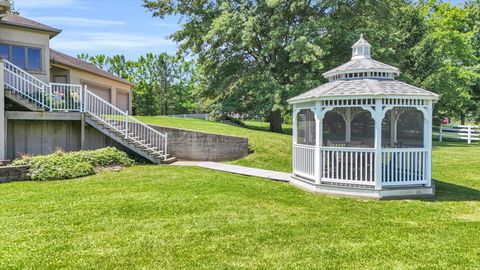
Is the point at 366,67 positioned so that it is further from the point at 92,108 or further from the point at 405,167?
the point at 92,108

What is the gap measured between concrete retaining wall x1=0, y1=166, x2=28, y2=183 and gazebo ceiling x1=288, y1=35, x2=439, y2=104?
7.88 metres

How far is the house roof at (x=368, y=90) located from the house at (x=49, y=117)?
6834mm

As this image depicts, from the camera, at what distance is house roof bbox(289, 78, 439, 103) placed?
832cm

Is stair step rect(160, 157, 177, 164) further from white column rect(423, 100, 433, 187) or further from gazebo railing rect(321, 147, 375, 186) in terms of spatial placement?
white column rect(423, 100, 433, 187)

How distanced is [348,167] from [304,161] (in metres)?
1.20

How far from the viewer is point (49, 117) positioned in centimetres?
1250

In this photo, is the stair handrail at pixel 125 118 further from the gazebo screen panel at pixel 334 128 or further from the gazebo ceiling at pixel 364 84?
the gazebo screen panel at pixel 334 128

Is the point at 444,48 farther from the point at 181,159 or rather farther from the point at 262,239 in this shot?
the point at 262,239

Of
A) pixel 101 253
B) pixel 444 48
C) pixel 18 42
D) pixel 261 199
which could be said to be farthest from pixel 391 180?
pixel 444 48

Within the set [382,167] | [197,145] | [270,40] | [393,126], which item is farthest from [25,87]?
[393,126]

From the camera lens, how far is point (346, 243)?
5.32 m

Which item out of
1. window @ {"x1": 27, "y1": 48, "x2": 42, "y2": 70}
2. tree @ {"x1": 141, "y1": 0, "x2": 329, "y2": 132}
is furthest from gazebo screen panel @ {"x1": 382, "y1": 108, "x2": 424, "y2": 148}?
window @ {"x1": 27, "y1": 48, "x2": 42, "y2": 70}

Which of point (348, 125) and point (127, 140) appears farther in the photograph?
point (127, 140)

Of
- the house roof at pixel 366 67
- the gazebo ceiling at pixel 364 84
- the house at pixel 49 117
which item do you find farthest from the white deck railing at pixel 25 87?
the house roof at pixel 366 67
